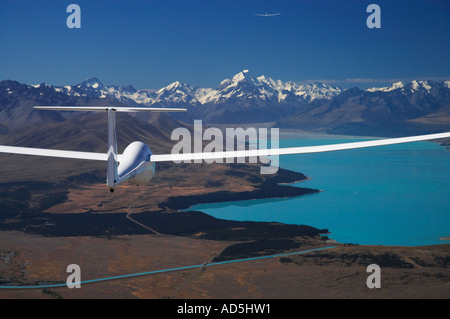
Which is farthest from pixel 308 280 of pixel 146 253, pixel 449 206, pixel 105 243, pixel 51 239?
pixel 449 206

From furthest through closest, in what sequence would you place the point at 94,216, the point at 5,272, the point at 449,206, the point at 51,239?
the point at 449,206 → the point at 94,216 → the point at 51,239 → the point at 5,272

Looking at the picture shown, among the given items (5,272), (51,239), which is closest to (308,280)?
(5,272)

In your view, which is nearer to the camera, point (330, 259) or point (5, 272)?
point (5, 272)

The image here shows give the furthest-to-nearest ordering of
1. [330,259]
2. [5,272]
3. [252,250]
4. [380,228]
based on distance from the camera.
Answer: [380,228] → [252,250] → [330,259] → [5,272]

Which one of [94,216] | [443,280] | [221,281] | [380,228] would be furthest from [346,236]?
[94,216]

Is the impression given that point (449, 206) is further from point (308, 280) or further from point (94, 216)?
point (94, 216)

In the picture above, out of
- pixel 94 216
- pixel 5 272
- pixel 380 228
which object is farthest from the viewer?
pixel 94 216

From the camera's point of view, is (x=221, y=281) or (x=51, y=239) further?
(x=51, y=239)

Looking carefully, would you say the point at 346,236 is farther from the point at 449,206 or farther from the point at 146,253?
the point at 449,206

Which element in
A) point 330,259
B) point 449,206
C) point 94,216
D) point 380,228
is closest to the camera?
point 330,259
